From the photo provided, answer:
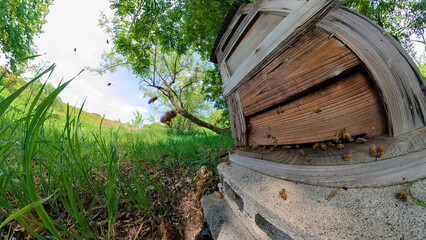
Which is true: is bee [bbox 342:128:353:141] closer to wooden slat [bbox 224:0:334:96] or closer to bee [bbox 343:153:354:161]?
bee [bbox 343:153:354:161]

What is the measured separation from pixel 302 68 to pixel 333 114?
0.40 meters

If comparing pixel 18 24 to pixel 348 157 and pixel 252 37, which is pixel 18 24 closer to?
pixel 252 37

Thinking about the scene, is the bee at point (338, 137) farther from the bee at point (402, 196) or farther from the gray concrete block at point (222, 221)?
the gray concrete block at point (222, 221)

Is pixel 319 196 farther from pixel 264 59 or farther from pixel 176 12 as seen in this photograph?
pixel 176 12

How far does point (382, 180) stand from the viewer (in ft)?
2.92

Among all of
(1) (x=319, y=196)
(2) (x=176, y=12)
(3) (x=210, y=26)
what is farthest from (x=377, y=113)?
(2) (x=176, y=12)

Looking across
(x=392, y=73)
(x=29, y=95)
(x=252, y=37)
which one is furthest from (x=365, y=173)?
(x=29, y=95)

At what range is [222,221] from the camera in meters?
1.36

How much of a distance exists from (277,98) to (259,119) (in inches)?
14.0

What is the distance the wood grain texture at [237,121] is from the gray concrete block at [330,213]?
0.79 meters

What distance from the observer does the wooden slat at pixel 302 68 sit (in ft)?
3.53

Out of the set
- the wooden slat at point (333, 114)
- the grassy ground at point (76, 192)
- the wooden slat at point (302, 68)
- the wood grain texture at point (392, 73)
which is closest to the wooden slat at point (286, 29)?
the wooden slat at point (302, 68)

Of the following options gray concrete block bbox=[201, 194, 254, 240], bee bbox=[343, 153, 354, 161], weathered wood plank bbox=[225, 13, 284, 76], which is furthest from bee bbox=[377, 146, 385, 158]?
weathered wood plank bbox=[225, 13, 284, 76]

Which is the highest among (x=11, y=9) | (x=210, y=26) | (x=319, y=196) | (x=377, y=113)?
(x=11, y=9)
